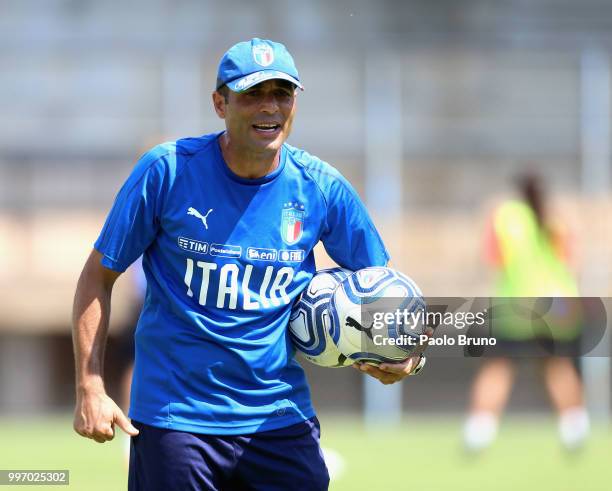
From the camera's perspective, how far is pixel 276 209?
15.1ft

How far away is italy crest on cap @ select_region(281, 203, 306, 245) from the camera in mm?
4586

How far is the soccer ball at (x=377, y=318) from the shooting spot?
4445 millimetres

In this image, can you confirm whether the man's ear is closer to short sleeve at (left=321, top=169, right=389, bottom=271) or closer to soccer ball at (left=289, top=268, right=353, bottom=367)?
short sleeve at (left=321, top=169, right=389, bottom=271)

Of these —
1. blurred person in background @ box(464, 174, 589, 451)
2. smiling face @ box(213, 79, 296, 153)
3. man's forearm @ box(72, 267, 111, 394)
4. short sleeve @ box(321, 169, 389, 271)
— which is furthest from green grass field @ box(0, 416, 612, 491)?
smiling face @ box(213, 79, 296, 153)

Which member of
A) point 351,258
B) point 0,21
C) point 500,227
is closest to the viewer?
point 351,258

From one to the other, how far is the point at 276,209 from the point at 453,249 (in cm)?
931

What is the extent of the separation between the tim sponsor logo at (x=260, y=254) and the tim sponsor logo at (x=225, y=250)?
4 cm

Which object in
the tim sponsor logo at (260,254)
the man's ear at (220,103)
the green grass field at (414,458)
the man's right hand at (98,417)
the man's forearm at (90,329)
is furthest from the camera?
the green grass field at (414,458)

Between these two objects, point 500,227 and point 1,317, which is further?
point 1,317

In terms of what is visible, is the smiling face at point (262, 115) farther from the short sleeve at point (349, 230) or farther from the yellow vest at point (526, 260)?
the yellow vest at point (526, 260)

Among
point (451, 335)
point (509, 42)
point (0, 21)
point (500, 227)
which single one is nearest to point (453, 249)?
point (509, 42)

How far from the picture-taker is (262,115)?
4.46 meters

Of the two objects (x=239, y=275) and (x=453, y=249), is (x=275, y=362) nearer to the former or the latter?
(x=239, y=275)

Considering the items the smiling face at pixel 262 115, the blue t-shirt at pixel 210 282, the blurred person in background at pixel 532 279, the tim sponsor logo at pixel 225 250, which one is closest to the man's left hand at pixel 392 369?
the blue t-shirt at pixel 210 282
